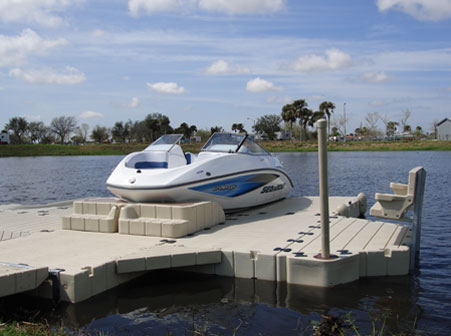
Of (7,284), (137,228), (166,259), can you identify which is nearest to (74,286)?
(7,284)

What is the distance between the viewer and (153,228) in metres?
7.81

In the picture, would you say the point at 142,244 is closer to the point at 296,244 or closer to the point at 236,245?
the point at 236,245

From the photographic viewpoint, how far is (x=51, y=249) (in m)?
6.94

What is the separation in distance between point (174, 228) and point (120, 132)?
107 metres

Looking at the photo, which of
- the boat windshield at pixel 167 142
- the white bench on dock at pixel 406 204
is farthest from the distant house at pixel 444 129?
the white bench on dock at pixel 406 204

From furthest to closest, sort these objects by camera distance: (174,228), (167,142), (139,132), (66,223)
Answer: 1. (139,132)
2. (167,142)
3. (66,223)
4. (174,228)

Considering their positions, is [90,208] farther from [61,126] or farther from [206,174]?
[61,126]

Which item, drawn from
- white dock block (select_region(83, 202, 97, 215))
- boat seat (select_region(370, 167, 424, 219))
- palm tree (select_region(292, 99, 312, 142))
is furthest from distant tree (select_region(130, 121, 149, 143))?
boat seat (select_region(370, 167, 424, 219))

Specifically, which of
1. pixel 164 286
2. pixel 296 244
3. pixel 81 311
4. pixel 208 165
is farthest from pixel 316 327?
pixel 208 165

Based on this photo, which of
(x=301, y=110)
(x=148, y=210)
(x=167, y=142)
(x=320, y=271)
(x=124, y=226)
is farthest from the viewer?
(x=301, y=110)

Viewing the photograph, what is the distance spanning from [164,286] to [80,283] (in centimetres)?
136

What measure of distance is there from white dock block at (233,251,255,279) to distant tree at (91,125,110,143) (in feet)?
377

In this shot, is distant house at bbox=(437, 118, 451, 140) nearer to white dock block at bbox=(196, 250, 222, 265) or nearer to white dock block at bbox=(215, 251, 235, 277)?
white dock block at bbox=(215, 251, 235, 277)

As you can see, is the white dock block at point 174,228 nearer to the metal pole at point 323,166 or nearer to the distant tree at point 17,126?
the metal pole at point 323,166
